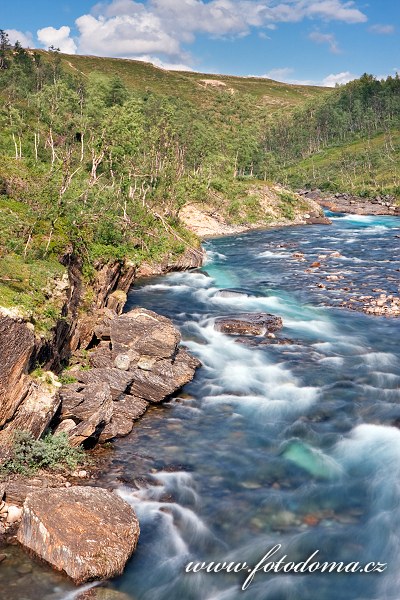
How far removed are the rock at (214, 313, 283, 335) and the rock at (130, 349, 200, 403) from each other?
642 cm

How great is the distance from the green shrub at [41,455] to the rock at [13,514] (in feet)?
4.26

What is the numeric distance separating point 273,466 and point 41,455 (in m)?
7.58

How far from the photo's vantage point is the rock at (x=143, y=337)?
22.9 metres

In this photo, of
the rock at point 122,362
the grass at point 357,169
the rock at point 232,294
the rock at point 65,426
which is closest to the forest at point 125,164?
the grass at point 357,169

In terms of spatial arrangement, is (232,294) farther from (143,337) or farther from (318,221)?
(318,221)

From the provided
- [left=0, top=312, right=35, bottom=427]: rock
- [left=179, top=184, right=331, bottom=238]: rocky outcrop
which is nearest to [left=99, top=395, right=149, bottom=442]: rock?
[left=0, top=312, right=35, bottom=427]: rock

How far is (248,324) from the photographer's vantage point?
29.8 m

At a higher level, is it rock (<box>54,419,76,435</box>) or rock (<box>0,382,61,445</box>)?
rock (<box>0,382,61,445</box>)

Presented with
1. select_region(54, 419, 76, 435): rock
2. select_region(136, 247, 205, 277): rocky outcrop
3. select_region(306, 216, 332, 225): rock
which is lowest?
select_region(54, 419, 76, 435): rock

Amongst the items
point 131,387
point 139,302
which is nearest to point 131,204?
point 139,302

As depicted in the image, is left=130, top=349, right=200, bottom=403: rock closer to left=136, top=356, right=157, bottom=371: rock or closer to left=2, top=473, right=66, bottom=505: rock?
left=136, top=356, right=157, bottom=371: rock

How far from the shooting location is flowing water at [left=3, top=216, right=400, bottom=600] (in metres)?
12.5

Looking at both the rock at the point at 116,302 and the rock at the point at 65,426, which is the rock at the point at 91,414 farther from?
the rock at the point at 116,302

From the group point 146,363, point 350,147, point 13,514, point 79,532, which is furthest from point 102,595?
point 350,147
